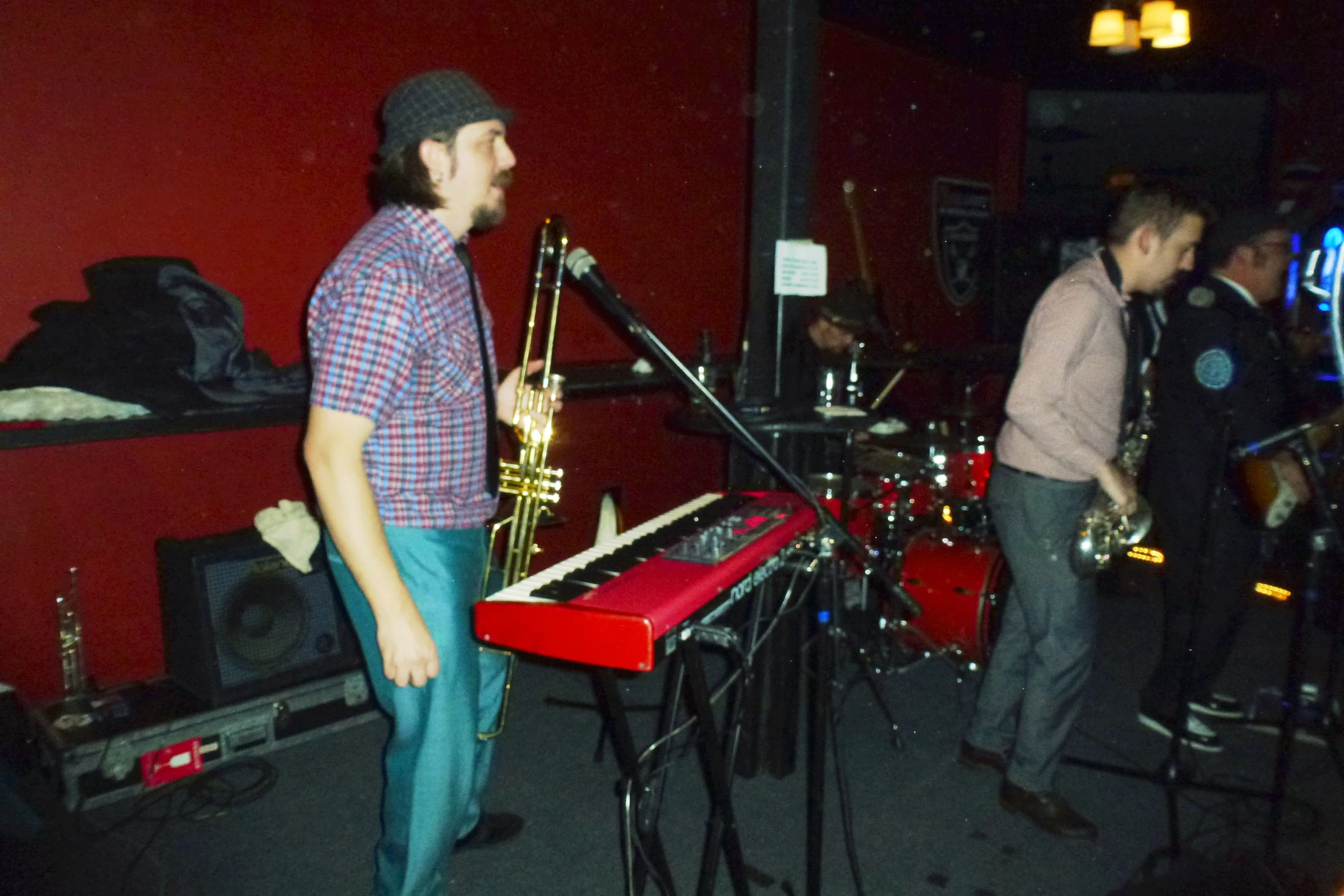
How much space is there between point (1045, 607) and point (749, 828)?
1050mm

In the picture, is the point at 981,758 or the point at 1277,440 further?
the point at 981,758

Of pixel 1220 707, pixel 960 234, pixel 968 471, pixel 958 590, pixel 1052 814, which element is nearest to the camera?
pixel 1052 814

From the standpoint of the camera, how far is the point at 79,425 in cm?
252

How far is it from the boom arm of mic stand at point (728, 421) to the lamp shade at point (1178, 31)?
507cm

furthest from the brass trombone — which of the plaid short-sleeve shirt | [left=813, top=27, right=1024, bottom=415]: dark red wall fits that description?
[left=813, top=27, right=1024, bottom=415]: dark red wall

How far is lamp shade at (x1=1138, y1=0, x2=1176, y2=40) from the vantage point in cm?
544

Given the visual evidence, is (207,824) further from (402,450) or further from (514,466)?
(402,450)

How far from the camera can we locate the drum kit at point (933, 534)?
3.71m

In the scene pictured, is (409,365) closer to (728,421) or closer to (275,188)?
(728,421)

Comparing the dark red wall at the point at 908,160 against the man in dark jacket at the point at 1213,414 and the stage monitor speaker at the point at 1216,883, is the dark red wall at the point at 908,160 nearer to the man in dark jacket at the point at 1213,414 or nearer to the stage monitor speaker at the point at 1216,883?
the man in dark jacket at the point at 1213,414

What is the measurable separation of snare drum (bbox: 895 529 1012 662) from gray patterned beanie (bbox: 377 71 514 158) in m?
2.53

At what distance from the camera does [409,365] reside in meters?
1.69

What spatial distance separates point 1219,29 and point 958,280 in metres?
2.35

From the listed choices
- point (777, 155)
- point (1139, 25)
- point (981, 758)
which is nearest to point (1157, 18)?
point (1139, 25)
